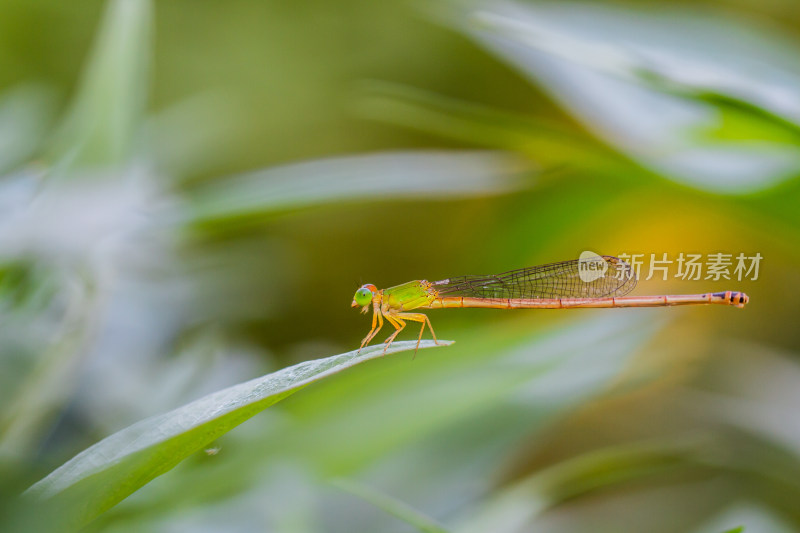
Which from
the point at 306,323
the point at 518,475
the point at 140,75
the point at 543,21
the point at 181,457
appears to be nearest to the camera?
the point at 181,457

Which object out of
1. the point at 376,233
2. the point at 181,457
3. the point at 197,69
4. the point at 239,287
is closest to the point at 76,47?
the point at 197,69

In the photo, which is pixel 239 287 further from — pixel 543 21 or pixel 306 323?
pixel 543 21

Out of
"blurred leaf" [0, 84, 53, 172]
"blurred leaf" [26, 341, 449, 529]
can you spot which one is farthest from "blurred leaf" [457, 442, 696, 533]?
"blurred leaf" [0, 84, 53, 172]

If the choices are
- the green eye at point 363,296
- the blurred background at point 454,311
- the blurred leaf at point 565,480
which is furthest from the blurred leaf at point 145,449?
the blurred leaf at point 565,480

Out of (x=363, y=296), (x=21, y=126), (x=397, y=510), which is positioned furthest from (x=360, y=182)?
(x=21, y=126)

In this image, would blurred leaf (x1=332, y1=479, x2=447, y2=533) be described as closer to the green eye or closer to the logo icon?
the green eye

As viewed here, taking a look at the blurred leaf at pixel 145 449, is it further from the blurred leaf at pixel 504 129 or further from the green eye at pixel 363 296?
the blurred leaf at pixel 504 129
